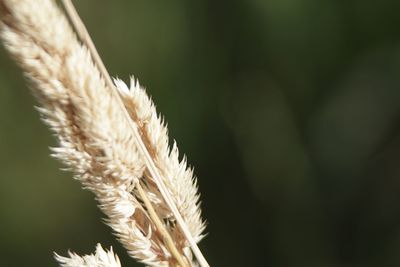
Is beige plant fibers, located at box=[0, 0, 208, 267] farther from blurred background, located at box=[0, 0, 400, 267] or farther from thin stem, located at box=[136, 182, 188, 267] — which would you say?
blurred background, located at box=[0, 0, 400, 267]

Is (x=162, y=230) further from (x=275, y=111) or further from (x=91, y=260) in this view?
(x=275, y=111)

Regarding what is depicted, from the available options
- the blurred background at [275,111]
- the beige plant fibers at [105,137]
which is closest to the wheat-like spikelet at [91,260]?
the beige plant fibers at [105,137]

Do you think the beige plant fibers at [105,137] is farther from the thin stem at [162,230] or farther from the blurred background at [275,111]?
the blurred background at [275,111]

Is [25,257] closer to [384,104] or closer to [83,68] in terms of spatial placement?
[384,104]

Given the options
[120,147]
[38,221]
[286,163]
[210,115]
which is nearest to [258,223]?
[286,163]

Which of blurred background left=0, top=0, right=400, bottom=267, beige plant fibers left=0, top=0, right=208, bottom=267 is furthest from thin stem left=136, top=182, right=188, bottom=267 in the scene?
blurred background left=0, top=0, right=400, bottom=267

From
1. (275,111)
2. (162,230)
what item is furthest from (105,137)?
(275,111)
